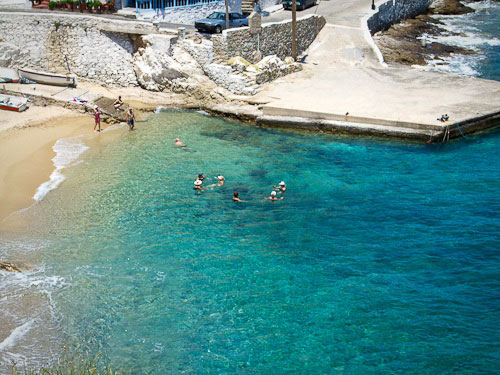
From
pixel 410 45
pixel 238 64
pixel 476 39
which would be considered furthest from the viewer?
pixel 476 39

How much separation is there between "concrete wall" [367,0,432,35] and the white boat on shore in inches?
923

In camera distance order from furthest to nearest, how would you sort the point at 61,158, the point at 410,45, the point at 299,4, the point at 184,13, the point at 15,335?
the point at 410,45 → the point at 299,4 → the point at 184,13 → the point at 61,158 → the point at 15,335

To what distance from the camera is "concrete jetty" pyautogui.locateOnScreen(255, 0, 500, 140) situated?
29.0 m

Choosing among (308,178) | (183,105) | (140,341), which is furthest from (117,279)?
(183,105)

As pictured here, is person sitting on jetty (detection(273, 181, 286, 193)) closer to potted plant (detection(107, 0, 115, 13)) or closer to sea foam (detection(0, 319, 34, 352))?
sea foam (detection(0, 319, 34, 352))

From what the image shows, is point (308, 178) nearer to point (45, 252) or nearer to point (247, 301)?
point (247, 301)

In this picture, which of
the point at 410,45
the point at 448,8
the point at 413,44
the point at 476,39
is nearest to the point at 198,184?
the point at 410,45

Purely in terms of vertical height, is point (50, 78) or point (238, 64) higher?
point (238, 64)

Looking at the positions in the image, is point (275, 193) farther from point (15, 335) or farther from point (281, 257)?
point (15, 335)

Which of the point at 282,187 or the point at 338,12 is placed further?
the point at 338,12

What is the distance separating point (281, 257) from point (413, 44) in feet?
108

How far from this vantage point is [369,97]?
107 ft

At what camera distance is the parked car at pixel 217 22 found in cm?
3503

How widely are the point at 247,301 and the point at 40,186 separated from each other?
40.8ft
